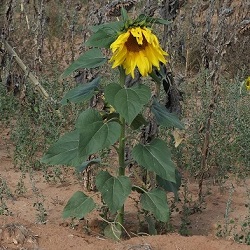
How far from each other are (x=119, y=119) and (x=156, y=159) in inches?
10.5

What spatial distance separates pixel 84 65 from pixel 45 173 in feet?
4.46

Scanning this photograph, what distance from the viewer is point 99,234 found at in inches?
132

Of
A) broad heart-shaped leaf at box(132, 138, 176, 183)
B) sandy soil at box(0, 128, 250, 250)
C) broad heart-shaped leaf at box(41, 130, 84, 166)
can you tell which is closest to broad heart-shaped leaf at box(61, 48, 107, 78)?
broad heart-shaped leaf at box(41, 130, 84, 166)

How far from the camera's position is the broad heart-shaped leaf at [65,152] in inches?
120

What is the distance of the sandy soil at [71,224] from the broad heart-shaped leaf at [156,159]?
12.8 inches

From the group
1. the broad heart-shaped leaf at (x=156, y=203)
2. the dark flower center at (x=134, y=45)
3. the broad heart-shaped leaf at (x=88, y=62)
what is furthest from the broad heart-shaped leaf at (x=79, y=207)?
the dark flower center at (x=134, y=45)

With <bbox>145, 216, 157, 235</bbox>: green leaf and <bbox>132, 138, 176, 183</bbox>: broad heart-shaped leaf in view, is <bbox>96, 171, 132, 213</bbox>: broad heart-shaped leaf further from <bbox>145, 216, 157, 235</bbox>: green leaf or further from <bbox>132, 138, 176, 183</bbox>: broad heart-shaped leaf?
<bbox>145, 216, 157, 235</bbox>: green leaf

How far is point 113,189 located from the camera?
2984 millimetres

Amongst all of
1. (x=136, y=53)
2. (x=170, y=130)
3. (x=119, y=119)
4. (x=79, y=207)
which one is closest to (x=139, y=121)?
(x=119, y=119)

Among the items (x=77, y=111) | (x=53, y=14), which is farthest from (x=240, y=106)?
(x=53, y=14)

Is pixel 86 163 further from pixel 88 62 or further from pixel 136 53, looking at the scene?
pixel 136 53

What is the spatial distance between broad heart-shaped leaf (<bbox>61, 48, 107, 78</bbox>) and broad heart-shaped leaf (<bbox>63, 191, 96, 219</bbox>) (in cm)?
61

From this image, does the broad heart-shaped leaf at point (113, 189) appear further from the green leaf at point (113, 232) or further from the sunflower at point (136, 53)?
the sunflower at point (136, 53)

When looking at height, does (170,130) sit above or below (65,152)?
below
